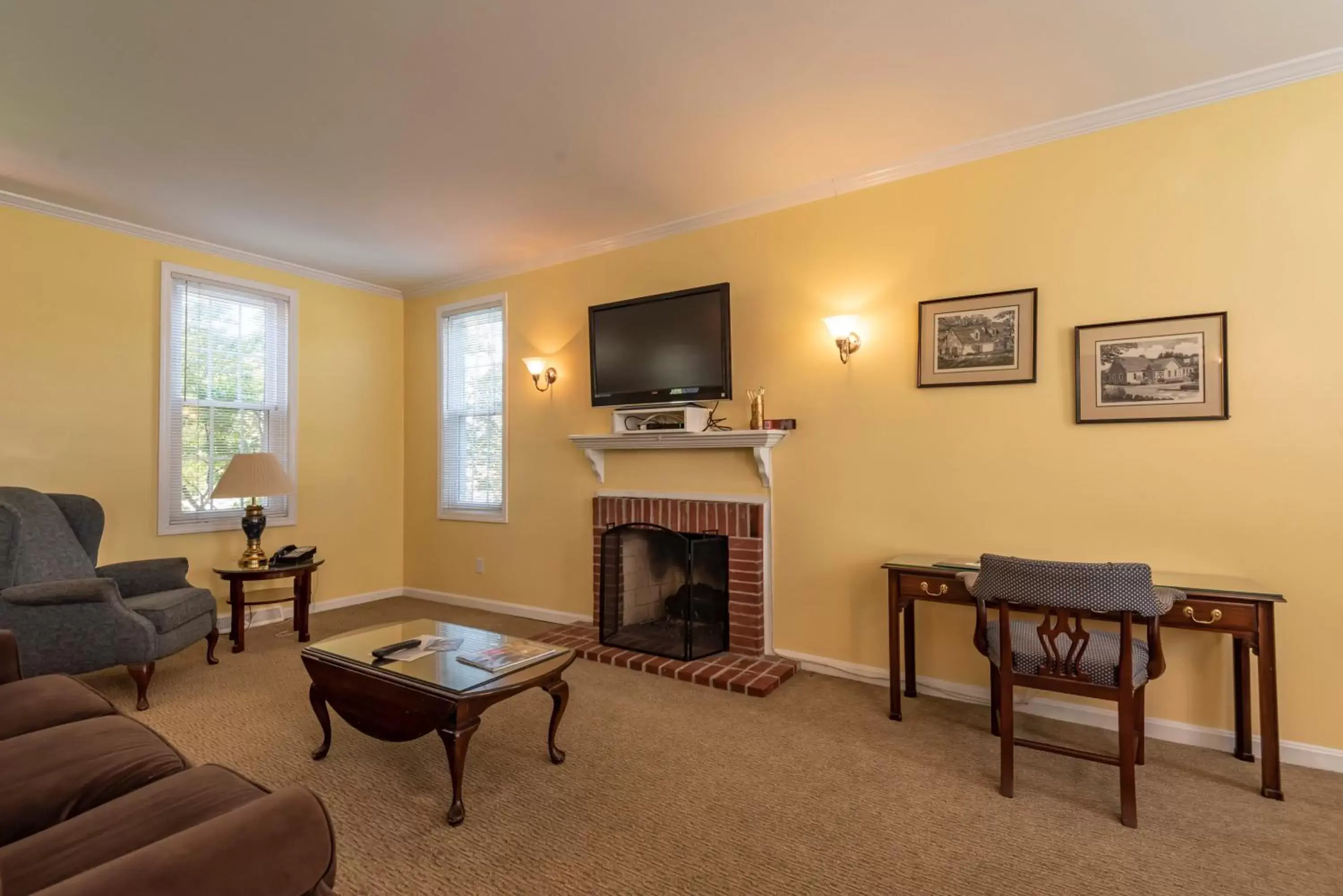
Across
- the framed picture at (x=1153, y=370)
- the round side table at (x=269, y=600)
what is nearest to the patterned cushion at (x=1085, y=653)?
the framed picture at (x=1153, y=370)

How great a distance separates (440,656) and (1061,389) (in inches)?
112

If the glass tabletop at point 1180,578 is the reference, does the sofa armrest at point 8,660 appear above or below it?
below

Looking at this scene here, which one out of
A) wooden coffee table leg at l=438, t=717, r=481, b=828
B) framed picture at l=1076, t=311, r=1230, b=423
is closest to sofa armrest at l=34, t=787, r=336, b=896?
wooden coffee table leg at l=438, t=717, r=481, b=828

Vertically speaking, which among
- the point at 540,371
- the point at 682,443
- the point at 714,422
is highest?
the point at 540,371

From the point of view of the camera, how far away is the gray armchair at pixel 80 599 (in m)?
2.83

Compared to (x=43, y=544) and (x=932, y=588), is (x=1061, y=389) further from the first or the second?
(x=43, y=544)

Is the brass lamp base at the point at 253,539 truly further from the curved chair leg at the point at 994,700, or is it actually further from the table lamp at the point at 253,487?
the curved chair leg at the point at 994,700

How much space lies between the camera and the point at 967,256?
312 cm

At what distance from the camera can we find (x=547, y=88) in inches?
102

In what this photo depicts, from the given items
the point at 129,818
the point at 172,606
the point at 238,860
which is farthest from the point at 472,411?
the point at 238,860

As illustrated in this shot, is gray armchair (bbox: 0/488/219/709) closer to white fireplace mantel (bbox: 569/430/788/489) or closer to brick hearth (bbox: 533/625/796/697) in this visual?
brick hearth (bbox: 533/625/796/697)

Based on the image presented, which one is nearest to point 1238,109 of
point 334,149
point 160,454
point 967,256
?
point 967,256

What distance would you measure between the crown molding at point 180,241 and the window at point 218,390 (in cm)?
17

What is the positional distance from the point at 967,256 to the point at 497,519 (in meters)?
3.59
